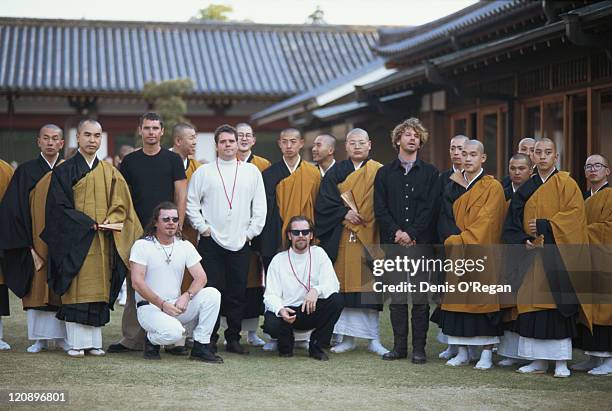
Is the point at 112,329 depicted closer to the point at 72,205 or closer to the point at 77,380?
the point at 72,205

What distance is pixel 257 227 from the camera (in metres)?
7.58

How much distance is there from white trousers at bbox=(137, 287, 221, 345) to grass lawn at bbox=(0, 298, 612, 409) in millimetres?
214

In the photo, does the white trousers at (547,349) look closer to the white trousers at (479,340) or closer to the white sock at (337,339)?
the white trousers at (479,340)

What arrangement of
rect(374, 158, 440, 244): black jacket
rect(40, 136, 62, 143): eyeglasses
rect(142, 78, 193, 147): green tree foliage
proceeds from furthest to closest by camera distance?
rect(142, 78, 193, 147): green tree foliage
rect(40, 136, 62, 143): eyeglasses
rect(374, 158, 440, 244): black jacket

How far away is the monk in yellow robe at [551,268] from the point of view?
22.0 ft

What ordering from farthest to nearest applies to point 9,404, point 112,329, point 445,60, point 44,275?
point 445,60 < point 112,329 < point 44,275 < point 9,404

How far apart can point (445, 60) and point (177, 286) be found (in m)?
5.00

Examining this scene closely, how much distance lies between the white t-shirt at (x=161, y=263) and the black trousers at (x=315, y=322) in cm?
75

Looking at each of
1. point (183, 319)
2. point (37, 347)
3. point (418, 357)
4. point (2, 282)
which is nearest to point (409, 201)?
point (418, 357)

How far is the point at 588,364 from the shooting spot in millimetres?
7020

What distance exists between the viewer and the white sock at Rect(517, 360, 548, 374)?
22.4ft

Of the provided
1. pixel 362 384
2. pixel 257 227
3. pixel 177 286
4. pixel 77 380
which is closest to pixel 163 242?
pixel 177 286

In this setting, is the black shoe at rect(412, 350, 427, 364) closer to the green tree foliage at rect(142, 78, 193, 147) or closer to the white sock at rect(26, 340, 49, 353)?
the white sock at rect(26, 340, 49, 353)

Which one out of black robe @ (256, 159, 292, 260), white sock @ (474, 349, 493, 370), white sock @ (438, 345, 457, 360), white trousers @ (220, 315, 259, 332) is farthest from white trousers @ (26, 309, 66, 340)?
white sock @ (474, 349, 493, 370)
